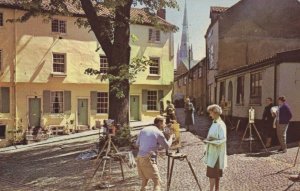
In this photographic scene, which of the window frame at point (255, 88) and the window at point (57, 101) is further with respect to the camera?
the window at point (57, 101)

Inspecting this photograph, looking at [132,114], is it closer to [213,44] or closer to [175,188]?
[213,44]

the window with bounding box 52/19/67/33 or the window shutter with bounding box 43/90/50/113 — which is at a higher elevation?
the window with bounding box 52/19/67/33

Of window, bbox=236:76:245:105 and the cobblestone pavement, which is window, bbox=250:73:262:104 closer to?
window, bbox=236:76:245:105

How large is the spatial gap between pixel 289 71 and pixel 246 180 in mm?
8519

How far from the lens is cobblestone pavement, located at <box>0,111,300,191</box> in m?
11.2

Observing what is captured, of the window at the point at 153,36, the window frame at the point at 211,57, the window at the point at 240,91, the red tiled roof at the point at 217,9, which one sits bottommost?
the window at the point at 240,91

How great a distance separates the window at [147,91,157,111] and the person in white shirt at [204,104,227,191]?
86.5ft

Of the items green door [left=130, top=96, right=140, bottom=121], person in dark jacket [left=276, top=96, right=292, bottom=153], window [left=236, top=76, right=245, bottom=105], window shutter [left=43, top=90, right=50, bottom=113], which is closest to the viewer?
person in dark jacket [left=276, top=96, right=292, bottom=153]

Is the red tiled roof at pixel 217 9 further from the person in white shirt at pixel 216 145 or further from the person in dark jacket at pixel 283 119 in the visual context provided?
the person in white shirt at pixel 216 145

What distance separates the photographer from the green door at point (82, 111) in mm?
32812

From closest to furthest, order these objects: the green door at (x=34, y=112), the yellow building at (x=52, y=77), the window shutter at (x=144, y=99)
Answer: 1. the yellow building at (x=52, y=77)
2. the green door at (x=34, y=112)
3. the window shutter at (x=144, y=99)

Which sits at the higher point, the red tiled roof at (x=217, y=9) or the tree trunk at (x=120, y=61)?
the red tiled roof at (x=217, y=9)

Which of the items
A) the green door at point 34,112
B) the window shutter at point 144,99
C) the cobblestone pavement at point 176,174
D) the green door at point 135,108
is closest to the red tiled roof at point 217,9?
the window shutter at point 144,99

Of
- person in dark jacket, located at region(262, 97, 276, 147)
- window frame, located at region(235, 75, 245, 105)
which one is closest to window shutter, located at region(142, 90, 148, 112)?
window frame, located at region(235, 75, 245, 105)
